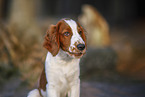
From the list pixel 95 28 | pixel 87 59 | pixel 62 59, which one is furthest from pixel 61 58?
pixel 95 28

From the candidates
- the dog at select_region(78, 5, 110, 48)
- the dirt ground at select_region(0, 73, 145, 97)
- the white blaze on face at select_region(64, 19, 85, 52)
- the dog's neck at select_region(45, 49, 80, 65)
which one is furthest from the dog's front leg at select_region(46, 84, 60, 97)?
the dog at select_region(78, 5, 110, 48)

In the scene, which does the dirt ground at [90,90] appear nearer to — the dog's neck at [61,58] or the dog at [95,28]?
the dog's neck at [61,58]

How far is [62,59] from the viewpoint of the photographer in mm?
2570

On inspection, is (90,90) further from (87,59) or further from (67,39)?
(87,59)

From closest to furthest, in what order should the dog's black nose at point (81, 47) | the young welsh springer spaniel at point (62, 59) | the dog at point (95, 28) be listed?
the dog's black nose at point (81, 47) < the young welsh springer spaniel at point (62, 59) < the dog at point (95, 28)

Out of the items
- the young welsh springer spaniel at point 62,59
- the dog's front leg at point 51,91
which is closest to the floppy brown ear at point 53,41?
the young welsh springer spaniel at point 62,59

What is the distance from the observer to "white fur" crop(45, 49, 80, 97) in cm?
254

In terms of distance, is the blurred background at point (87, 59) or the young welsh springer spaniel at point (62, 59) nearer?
the young welsh springer spaniel at point (62, 59)

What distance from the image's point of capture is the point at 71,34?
2439mm

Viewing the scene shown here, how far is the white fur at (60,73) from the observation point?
2.54 m

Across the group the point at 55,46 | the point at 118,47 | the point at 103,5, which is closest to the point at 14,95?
the point at 55,46

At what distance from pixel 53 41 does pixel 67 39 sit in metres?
0.18

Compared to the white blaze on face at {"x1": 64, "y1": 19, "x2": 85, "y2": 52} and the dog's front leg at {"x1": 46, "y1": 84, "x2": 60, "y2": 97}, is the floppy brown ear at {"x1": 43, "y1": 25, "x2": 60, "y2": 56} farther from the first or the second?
the dog's front leg at {"x1": 46, "y1": 84, "x2": 60, "y2": 97}

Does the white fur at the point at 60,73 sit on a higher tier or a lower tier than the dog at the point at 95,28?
lower
